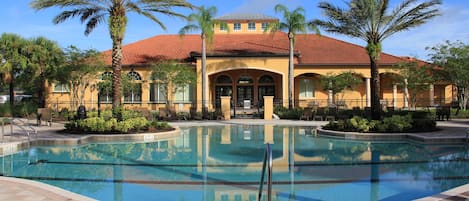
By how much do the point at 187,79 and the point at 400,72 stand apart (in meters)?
16.0

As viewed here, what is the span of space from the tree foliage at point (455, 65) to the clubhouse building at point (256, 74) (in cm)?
394

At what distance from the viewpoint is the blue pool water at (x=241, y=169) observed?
7.89m

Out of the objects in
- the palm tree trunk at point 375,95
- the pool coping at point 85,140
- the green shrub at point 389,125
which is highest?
the palm tree trunk at point 375,95

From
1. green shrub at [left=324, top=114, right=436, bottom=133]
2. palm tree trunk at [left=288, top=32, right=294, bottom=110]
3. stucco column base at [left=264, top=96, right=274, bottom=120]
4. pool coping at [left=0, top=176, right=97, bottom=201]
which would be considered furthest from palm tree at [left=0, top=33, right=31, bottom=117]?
→ pool coping at [left=0, top=176, right=97, bottom=201]

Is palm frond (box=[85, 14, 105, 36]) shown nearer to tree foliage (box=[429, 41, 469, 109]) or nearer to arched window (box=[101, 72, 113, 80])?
arched window (box=[101, 72, 113, 80])

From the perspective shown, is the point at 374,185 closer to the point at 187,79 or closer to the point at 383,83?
the point at 187,79

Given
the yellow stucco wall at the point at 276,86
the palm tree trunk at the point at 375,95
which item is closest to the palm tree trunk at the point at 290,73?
the yellow stucco wall at the point at 276,86

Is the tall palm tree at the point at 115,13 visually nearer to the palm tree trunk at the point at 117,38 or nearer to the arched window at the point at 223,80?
the palm tree trunk at the point at 117,38

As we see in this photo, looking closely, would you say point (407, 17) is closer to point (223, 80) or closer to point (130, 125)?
point (130, 125)

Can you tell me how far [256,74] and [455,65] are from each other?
16.1 meters

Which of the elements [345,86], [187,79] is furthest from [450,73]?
[187,79]

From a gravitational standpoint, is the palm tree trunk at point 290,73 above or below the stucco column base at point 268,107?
above

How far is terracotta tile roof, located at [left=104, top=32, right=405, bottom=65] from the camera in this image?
111ft

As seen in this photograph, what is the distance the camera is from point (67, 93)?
3519 cm
